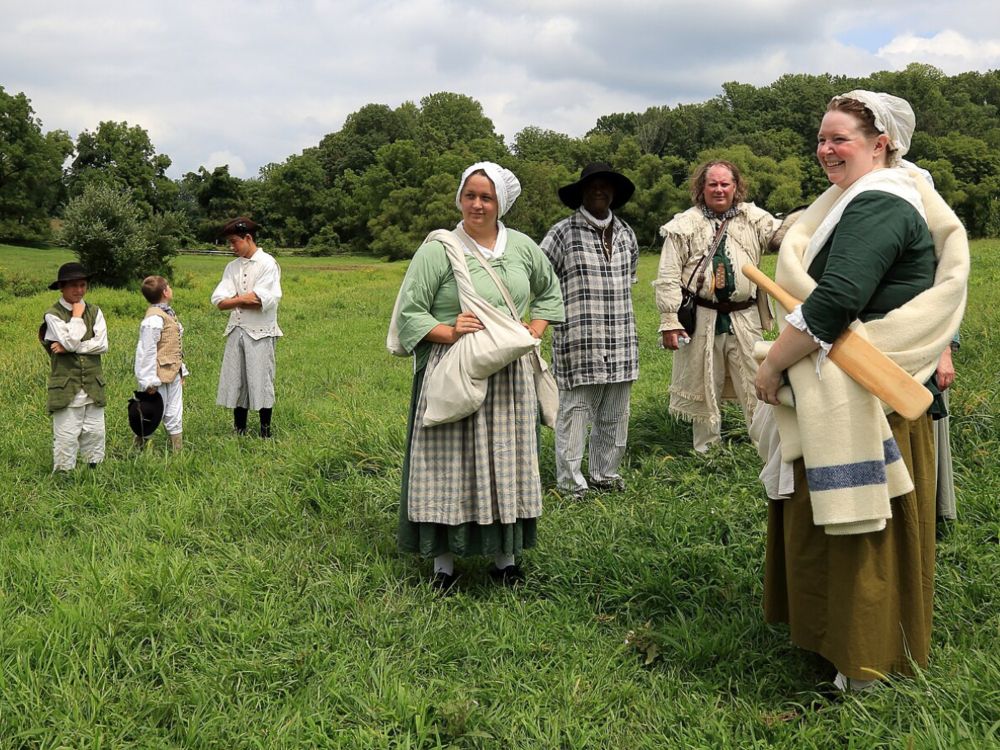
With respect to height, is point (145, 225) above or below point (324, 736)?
above

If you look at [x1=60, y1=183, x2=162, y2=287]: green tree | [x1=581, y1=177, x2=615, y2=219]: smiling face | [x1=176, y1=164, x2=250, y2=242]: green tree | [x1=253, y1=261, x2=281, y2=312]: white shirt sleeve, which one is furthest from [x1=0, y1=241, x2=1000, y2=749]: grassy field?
[x1=176, y1=164, x2=250, y2=242]: green tree

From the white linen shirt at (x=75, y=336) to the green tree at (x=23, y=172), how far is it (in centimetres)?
3986

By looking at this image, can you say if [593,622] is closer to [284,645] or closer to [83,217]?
[284,645]

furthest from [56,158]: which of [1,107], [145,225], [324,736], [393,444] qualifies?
[324,736]

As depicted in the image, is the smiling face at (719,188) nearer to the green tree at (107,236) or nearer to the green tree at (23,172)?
the green tree at (107,236)

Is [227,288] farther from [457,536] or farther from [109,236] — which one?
[109,236]

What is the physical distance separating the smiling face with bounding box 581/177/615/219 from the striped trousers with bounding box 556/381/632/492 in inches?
43.2

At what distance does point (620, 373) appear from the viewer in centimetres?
515

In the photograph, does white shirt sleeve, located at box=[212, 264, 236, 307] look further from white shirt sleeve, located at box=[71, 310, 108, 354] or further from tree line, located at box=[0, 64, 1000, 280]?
tree line, located at box=[0, 64, 1000, 280]

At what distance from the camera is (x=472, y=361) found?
361 cm

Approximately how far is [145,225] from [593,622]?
63.0 feet

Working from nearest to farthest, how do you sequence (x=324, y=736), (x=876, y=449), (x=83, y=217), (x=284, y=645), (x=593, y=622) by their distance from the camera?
(x=876, y=449)
(x=324, y=736)
(x=284, y=645)
(x=593, y=622)
(x=83, y=217)

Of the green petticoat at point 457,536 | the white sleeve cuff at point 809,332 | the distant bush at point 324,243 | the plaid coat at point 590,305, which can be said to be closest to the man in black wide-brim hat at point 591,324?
the plaid coat at point 590,305

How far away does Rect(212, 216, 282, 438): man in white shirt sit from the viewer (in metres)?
6.77
